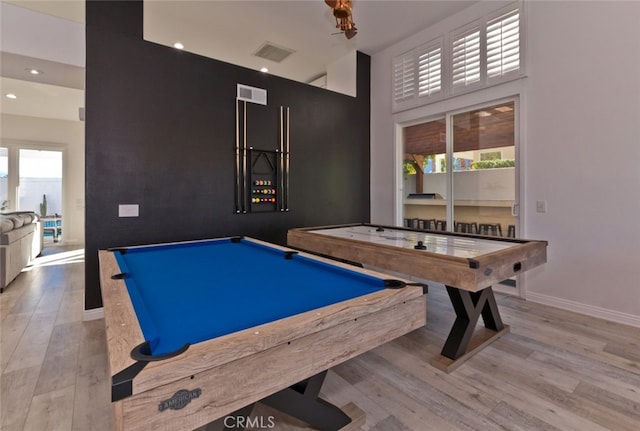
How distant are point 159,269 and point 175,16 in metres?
3.39

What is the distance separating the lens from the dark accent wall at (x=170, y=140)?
2.89m

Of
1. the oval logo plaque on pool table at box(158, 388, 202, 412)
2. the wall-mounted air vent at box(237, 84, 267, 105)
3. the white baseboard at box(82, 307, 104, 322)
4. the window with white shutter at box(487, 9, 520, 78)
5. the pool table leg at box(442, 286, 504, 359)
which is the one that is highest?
the window with white shutter at box(487, 9, 520, 78)

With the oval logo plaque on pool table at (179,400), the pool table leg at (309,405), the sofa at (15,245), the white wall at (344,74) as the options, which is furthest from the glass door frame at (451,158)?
the sofa at (15,245)

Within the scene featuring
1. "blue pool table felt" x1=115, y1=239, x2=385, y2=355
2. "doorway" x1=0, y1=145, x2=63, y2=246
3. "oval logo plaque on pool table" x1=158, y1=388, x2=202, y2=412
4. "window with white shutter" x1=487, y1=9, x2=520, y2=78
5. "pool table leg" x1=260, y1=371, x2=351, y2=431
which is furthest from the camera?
"doorway" x1=0, y1=145, x2=63, y2=246

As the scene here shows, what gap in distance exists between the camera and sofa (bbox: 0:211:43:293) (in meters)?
3.67

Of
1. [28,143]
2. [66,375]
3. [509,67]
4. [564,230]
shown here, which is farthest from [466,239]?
[28,143]

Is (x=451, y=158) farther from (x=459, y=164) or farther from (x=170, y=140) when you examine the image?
(x=170, y=140)

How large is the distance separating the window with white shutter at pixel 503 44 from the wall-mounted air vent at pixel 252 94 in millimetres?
2660

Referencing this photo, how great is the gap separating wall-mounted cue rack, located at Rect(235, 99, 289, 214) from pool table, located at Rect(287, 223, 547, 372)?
1289 millimetres

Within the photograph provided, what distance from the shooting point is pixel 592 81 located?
289 cm

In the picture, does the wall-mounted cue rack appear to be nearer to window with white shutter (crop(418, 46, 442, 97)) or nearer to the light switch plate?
the light switch plate

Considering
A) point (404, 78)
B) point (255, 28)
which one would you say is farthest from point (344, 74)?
point (255, 28)

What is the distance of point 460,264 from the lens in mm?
1814

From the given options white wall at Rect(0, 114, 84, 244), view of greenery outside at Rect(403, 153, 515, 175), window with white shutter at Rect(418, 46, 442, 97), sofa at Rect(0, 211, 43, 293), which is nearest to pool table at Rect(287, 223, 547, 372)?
view of greenery outside at Rect(403, 153, 515, 175)
